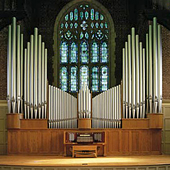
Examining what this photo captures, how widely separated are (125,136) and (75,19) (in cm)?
647

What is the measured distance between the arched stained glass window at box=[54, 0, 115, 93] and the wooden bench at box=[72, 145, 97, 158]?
417cm

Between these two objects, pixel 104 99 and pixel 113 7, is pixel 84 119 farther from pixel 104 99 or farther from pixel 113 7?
pixel 113 7

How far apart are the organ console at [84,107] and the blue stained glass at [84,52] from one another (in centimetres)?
337

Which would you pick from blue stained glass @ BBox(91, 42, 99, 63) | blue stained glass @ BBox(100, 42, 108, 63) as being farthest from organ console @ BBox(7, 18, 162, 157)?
blue stained glass @ BBox(91, 42, 99, 63)

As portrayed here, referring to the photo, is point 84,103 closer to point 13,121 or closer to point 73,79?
point 13,121

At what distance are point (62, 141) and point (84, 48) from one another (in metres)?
5.18

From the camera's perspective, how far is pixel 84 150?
14.0 metres

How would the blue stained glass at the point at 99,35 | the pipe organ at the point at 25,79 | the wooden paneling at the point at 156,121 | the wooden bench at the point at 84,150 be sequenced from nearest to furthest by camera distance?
the wooden bench at the point at 84,150, the wooden paneling at the point at 156,121, the pipe organ at the point at 25,79, the blue stained glass at the point at 99,35

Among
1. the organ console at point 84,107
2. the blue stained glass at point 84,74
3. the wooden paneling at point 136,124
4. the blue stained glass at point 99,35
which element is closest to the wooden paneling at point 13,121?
the organ console at point 84,107

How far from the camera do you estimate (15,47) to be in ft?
48.5

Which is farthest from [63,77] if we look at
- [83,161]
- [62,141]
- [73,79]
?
[83,161]

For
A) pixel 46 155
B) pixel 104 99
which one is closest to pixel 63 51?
pixel 104 99

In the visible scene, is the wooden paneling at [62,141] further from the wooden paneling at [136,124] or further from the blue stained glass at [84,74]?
the blue stained glass at [84,74]

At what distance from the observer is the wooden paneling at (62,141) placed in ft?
47.6
